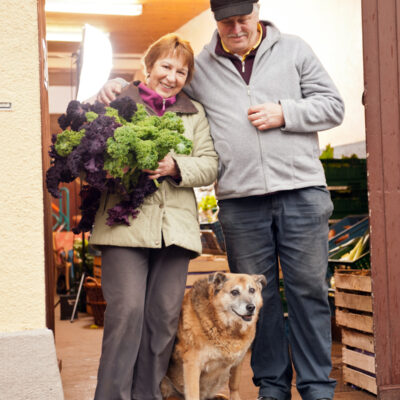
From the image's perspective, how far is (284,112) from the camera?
2.76 metres

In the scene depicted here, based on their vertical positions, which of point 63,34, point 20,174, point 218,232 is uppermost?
point 63,34

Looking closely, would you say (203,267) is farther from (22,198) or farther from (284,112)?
(22,198)

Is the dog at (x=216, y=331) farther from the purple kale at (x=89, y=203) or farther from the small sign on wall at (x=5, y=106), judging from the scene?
the small sign on wall at (x=5, y=106)

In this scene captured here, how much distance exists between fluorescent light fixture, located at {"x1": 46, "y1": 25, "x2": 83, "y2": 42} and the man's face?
719cm

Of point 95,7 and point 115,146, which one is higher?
point 95,7

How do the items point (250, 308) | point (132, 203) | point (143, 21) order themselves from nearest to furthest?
point (132, 203)
point (250, 308)
point (143, 21)

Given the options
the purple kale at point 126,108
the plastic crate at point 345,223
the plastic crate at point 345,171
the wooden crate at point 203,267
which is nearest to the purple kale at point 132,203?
the purple kale at point 126,108

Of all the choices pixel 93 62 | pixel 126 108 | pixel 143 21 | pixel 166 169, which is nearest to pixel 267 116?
pixel 166 169

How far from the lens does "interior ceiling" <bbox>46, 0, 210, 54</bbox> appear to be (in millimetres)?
8680

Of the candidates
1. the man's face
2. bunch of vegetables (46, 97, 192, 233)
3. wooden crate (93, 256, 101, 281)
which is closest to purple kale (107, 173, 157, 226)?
bunch of vegetables (46, 97, 192, 233)

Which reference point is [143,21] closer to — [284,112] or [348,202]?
[348,202]

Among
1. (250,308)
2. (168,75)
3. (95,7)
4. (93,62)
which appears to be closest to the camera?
(168,75)

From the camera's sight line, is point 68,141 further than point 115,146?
Yes

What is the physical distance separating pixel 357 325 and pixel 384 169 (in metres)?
0.99
